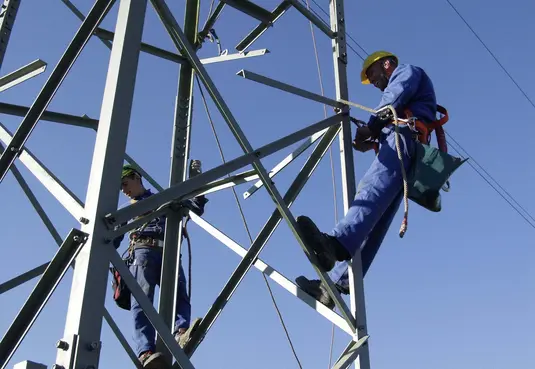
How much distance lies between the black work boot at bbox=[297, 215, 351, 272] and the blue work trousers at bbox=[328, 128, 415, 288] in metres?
0.06

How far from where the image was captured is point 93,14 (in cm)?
360

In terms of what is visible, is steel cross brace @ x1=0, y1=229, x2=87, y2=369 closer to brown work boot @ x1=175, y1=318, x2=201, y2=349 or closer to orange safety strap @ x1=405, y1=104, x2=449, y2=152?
brown work boot @ x1=175, y1=318, x2=201, y2=349

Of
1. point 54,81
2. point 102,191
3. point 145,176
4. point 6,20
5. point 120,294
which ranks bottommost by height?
point 102,191

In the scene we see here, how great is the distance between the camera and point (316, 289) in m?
4.16

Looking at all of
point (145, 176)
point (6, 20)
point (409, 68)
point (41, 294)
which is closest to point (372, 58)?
point (409, 68)

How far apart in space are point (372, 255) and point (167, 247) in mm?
1399

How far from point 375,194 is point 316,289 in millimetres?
699

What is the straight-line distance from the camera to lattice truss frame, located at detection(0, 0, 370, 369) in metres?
2.89

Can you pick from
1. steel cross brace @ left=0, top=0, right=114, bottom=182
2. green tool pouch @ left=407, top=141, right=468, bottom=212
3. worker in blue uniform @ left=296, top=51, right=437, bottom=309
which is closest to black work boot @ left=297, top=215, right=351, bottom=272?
worker in blue uniform @ left=296, top=51, right=437, bottom=309

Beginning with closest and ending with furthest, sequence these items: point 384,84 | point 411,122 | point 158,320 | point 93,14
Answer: point 158,320 < point 93,14 < point 411,122 < point 384,84

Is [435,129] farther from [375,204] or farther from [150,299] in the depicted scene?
[150,299]

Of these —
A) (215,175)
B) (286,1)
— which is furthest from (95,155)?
(286,1)

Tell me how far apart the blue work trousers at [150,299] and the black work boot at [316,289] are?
975 mm

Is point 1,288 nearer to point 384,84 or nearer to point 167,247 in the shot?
point 167,247
